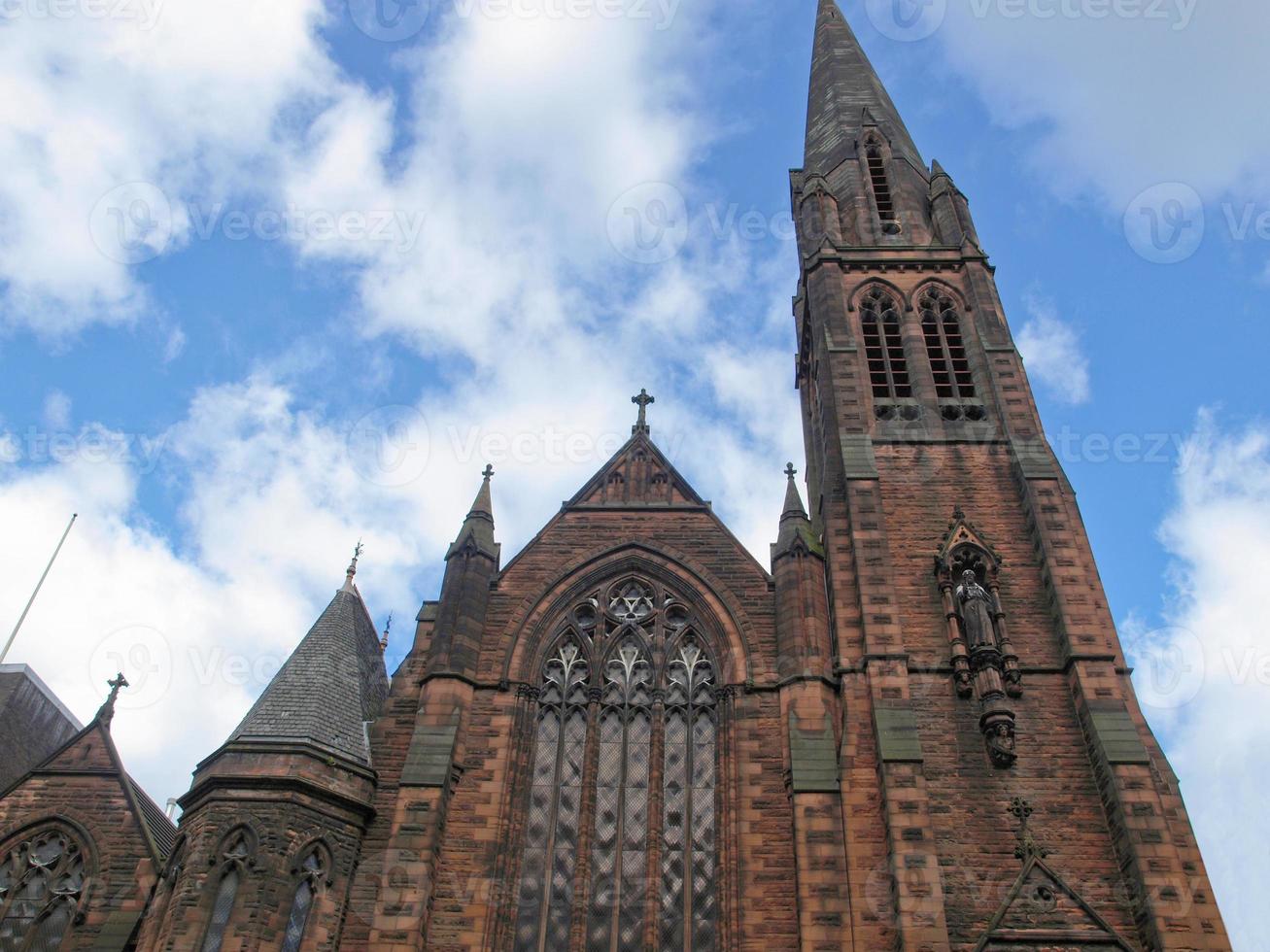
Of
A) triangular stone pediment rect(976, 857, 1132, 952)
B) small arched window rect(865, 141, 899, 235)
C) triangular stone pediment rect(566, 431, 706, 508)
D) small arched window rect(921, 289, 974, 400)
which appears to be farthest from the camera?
small arched window rect(865, 141, 899, 235)

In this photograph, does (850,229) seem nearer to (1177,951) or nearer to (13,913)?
(1177,951)

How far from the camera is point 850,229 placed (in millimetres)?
28016

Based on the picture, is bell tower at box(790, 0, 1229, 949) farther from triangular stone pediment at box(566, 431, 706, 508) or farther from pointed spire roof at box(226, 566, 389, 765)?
pointed spire roof at box(226, 566, 389, 765)

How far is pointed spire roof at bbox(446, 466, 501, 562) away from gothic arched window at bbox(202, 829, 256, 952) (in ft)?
19.9

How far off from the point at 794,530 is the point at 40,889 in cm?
1337

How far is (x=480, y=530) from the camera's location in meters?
20.1

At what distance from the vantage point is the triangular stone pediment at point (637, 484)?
21172 millimetres

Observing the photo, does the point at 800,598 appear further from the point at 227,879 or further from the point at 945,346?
the point at 227,879

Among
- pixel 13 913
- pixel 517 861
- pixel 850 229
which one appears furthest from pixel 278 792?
pixel 850 229

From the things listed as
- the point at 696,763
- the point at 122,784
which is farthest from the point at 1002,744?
the point at 122,784

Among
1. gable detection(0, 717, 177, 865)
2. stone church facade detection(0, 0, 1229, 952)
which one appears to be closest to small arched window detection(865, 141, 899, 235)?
stone church facade detection(0, 0, 1229, 952)

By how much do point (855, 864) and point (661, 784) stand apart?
10.8 ft

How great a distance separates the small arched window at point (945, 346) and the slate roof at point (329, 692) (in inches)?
500

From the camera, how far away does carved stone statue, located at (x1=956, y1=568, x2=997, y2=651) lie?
57.3 ft
